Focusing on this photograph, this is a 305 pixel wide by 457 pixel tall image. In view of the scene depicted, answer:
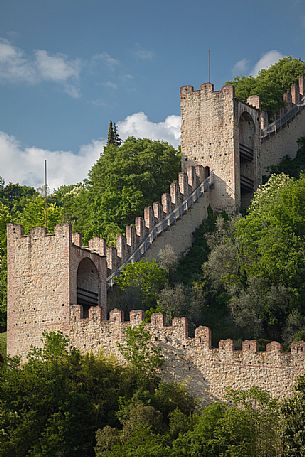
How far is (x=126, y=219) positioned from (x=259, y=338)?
1516cm

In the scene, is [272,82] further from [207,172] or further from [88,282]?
[88,282]

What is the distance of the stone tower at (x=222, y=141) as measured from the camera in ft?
228

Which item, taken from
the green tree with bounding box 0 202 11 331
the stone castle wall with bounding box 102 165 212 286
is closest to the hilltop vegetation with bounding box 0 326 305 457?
the stone castle wall with bounding box 102 165 212 286

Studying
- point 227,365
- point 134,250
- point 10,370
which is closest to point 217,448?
point 227,365

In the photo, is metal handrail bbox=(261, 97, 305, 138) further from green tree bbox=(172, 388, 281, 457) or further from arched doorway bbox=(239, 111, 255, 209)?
green tree bbox=(172, 388, 281, 457)

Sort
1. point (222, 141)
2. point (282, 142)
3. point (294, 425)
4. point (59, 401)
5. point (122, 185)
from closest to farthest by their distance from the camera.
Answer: point (294, 425) < point (59, 401) < point (222, 141) < point (122, 185) < point (282, 142)

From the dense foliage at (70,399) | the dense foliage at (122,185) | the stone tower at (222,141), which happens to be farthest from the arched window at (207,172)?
the dense foliage at (70,399)

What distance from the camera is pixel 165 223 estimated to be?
65875 mm

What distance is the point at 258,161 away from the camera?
72.4 meters

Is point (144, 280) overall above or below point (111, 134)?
below

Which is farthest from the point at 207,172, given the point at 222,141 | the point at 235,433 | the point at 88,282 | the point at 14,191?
the point at 14,191

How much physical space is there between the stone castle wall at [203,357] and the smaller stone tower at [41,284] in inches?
60.7

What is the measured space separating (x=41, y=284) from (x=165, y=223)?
1122 centimetres

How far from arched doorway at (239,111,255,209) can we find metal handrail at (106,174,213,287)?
2520 mm
